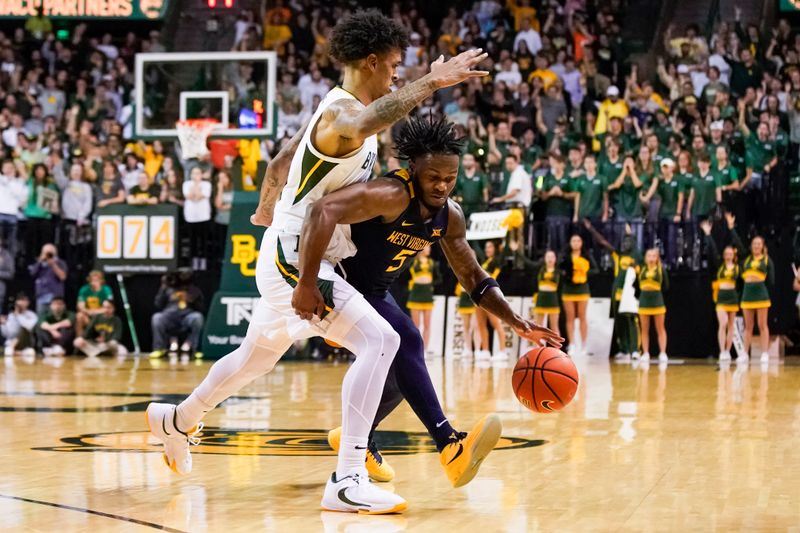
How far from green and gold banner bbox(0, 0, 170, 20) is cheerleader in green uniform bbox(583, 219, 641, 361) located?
9199mm

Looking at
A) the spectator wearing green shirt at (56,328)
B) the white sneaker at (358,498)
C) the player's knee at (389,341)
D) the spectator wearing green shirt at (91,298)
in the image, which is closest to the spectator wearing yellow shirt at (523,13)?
the spectator wearing green shirt at (91,298)

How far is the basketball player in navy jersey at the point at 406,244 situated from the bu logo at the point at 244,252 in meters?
11.1

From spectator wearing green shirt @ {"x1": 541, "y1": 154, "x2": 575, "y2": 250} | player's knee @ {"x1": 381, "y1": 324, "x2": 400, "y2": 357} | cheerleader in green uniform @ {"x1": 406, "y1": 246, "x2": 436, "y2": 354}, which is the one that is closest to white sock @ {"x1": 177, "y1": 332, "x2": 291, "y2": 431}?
player's knee @ {"x1": 381, "y1": 324, "x2": 400, "y2": 357}

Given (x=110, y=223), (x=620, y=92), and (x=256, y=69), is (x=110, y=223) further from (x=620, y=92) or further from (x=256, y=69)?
(x=620, y=92)

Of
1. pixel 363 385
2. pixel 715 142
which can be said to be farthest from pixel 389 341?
pixel 715 142

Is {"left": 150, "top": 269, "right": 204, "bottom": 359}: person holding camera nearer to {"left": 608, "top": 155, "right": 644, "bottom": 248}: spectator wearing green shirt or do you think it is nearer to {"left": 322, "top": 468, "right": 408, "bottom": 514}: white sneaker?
{"left": 608, "top": 155, "right": 644, "bottom": 248}: spectator wearing green shirt

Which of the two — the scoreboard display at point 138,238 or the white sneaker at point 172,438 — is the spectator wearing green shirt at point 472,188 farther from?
the white sneaker at point 172,438

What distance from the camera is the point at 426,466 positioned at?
648 centimetres

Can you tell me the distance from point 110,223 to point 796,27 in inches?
495

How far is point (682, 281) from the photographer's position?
1780 centimetres

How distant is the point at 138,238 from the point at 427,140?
44.2 feet

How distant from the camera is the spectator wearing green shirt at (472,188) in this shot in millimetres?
18016

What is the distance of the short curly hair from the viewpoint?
5.57 m

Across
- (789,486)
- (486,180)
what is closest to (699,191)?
(486,180)
